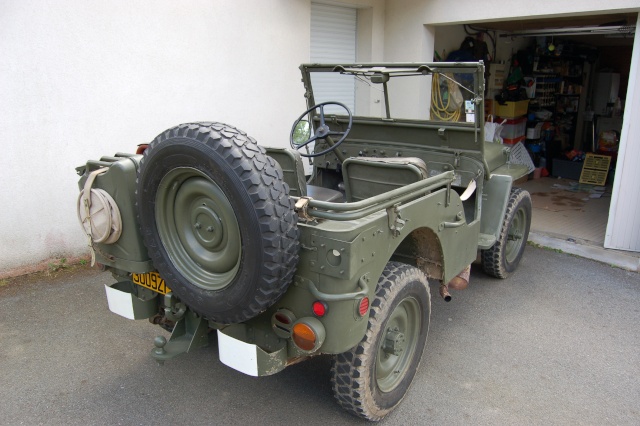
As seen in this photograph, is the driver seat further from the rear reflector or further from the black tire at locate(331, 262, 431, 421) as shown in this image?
the rear reflector

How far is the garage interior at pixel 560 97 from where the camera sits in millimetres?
7420

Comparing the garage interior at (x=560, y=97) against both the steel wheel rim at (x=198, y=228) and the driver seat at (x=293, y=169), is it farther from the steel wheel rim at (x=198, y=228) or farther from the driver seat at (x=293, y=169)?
the steel wheel rim at (x=198, y=228)

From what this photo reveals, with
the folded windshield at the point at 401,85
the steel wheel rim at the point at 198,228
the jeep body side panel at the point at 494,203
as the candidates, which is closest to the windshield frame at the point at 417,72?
the folded windshield at the point at 401,85

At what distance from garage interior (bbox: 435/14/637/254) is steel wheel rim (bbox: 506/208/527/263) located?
61.2 inches

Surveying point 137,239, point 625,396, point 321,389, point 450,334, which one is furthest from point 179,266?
point 625,396

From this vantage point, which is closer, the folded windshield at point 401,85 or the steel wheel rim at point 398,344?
the steel wheel rim at point 398,344

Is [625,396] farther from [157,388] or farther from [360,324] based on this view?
[157,388]

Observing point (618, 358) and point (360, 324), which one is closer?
point (360, 324)

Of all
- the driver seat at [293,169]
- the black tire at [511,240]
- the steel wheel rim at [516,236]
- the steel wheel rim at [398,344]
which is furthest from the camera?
the steel wheel rim at [516,236]

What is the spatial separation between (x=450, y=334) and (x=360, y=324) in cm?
166

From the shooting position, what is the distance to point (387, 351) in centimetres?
281

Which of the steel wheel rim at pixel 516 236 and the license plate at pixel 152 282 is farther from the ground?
the license plate at pixel 152 282

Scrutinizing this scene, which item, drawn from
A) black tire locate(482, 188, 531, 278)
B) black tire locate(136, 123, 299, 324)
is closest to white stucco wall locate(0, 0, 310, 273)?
black tire locate(136, 123, 299, 324)

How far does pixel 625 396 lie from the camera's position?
3.08 metres
